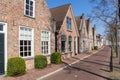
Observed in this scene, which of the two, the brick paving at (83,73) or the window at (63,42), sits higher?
the window at (63,42)

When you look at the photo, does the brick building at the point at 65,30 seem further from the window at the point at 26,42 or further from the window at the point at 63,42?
the window at the point at 26,42

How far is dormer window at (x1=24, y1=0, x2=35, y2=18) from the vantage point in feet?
41.9

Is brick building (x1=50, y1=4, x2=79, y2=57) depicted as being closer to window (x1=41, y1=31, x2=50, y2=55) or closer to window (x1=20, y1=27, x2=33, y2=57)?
window (x1=41, y1=31, x2=50, y2=55)

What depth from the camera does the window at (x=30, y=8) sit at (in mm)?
12781

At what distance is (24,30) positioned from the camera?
1231cm

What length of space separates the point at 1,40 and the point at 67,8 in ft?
50.0

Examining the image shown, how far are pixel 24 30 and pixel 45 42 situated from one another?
3.79 meters

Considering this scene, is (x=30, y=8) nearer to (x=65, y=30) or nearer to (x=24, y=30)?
(x=24, y=30)

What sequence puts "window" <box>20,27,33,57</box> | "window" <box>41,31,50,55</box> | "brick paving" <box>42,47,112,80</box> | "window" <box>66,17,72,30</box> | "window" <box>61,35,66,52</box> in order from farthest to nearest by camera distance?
1. "window" <box>66,17,72,30</box>
2. "window" <box>61,35,66,52</box>
3. "window" <box>41,31,50,55</box>
4. "window" <box>20,27,33,57</box>
5. "brick paving" <box>42,47,112,80</box>

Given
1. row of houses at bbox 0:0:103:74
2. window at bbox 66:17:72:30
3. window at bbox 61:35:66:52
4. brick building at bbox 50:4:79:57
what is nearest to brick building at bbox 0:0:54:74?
row of houses at bbox 0:0:103:74

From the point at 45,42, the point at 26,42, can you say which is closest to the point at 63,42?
the point at 45,42

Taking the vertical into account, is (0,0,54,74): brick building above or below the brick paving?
above

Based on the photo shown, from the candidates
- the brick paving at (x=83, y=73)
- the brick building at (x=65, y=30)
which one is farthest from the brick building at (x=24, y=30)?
the brick building at (x=65, y=30)

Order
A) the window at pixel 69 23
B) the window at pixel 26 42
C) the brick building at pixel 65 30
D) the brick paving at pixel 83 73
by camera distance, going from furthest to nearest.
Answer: the window at pixel 69 23
the brick building at pixel 65 30
the window at pixel 26 42
the brick paving at pixel 83 73
